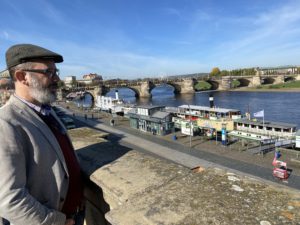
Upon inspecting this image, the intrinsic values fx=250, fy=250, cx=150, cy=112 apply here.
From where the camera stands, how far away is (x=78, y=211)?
2289mm

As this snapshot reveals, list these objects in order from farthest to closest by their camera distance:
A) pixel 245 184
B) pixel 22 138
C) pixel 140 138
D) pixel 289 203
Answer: pixel 140 138, pixel 245 184, pixel 289 203, pixel 22 138

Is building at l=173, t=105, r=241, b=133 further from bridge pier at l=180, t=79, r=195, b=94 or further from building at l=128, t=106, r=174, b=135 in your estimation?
bridge pier at l=180, t=79, r=195, b=94

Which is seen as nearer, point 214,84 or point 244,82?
point 214,84

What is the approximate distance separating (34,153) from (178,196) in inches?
44.6

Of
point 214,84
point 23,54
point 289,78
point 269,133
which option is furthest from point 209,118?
point 289,78

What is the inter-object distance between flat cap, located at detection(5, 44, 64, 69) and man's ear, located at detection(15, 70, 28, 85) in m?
0.07

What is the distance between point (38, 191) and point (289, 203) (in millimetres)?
1824

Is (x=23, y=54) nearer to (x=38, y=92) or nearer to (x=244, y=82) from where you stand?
(x=38, y=92)

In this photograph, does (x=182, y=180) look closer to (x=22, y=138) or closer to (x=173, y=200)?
(x=173, y=200)

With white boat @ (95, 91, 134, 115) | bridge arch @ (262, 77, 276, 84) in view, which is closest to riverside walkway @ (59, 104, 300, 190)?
white boat @ (95, 91, 134, 115)

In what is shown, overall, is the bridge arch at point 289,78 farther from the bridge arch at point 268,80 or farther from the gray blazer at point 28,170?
the gray blazer at point 28,170

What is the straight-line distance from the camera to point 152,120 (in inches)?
1089

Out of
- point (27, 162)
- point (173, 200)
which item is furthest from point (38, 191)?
point (173, 200)

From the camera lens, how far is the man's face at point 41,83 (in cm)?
203
